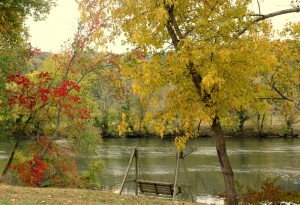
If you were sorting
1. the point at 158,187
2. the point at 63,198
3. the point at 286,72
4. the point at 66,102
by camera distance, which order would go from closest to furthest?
the point at 63,198
the point at 158,187
the point at 286,72
the point at 66,102

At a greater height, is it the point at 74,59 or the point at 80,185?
the point at 74,59

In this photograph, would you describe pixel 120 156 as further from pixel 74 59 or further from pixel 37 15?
pixel 37 15

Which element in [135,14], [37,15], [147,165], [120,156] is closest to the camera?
[135,14]

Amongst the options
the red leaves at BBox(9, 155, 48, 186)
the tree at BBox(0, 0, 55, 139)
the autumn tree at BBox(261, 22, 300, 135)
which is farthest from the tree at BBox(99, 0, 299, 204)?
the red leaves at BBox(9, 155, 48, 186)

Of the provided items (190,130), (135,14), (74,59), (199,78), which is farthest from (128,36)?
(74,59)

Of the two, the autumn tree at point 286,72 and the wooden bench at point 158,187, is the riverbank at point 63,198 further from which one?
the autumn tree at point 286,72

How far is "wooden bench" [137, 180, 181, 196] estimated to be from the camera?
14539 millimetres

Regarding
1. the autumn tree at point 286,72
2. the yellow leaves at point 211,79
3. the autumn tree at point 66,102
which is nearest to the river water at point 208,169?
the autumn tree at point 66,102

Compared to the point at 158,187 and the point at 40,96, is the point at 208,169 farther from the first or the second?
the point at 40,96

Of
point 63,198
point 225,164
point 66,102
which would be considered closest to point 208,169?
point 66,102

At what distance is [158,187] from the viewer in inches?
582

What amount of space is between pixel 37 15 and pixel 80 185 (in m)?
8.23

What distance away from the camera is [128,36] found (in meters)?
12.0

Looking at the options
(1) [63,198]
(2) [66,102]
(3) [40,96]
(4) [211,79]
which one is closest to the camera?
(4) [211,79]
